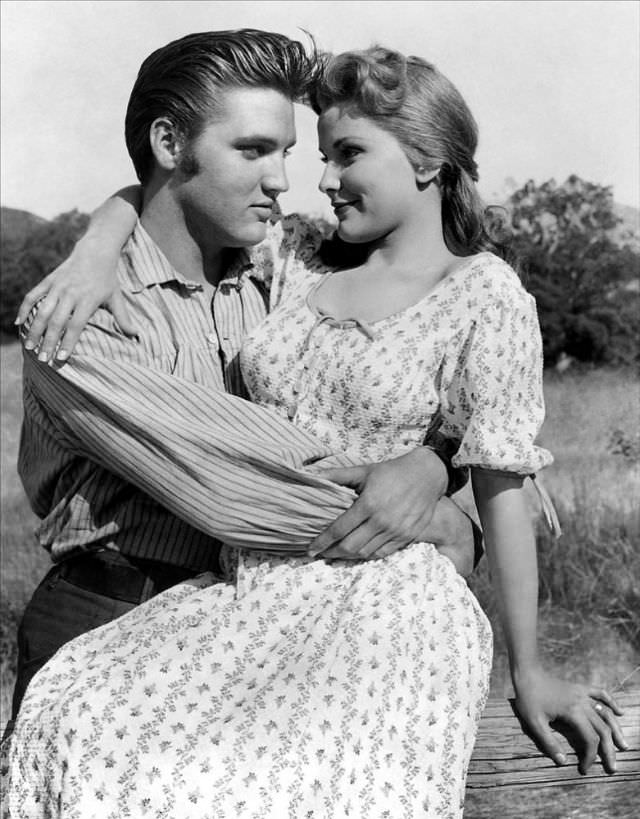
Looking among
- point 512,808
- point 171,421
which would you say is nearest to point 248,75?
point 171,421

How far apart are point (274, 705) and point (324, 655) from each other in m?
0.14

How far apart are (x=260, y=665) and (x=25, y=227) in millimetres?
8646

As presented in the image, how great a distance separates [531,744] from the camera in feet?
9.71

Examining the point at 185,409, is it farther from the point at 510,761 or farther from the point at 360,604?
the point at 510,761

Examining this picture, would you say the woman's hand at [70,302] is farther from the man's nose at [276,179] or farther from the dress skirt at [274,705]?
the dress skirt at [274,705]

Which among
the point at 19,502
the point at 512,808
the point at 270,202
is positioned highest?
the point at 270,202

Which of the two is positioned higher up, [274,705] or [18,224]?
[18,224]

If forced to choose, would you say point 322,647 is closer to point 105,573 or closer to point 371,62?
point 105,573

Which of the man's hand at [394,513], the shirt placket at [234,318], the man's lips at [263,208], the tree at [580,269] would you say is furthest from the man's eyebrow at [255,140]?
the tree at [580,269]

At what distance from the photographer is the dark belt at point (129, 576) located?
2.96m

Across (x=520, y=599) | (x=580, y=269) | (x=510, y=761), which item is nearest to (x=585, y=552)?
(x=580, y=269)

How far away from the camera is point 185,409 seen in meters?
2.69

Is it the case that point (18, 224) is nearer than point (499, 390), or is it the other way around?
point (499, 390)

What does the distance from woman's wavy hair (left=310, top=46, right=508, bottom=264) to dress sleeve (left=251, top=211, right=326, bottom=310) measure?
13.8 inches
